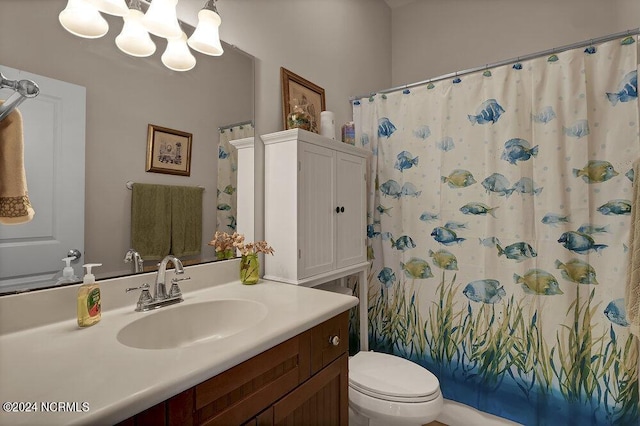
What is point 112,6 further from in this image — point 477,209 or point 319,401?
point 477,209

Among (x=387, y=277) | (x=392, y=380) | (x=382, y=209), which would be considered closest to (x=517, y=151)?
(x=382, y=209)

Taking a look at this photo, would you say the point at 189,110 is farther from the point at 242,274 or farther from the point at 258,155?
the point at 242,274

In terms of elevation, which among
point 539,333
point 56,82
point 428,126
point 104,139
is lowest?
point 539,333

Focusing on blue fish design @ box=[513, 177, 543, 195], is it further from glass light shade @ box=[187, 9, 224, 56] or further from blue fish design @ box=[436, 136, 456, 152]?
glass light shade @ box=[187, 9, 224, 56]

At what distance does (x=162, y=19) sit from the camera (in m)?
1.08

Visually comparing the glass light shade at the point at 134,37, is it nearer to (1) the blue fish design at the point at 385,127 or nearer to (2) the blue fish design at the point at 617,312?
(1) the blue fish design at the point at 385,127

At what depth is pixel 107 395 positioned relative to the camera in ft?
1.82

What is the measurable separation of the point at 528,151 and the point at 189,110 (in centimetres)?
163

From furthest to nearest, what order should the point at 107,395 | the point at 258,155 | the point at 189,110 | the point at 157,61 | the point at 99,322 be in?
the point at 258,155 → the point at 189,110 → the point at 157,61 → the point at 99,322 → the point at 107,395

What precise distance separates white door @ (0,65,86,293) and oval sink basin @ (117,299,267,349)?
27 cm

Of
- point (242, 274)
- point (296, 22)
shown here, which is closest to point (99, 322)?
point (242, 274)

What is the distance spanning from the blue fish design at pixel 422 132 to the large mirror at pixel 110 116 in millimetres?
1155

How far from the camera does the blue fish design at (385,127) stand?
6.59 ft

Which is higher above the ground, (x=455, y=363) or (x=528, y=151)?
(x=528, y=151)
